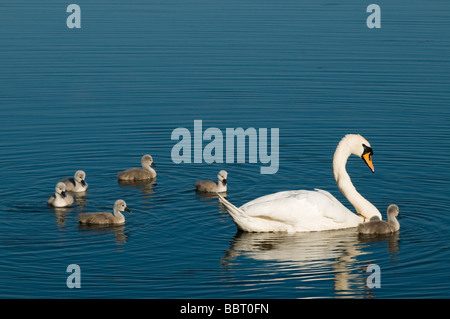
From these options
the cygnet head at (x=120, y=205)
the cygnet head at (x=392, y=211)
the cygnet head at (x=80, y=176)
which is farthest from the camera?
the cygnet head at (x=80, y=176)

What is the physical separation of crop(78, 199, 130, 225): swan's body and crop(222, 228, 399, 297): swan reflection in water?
79.0 inches

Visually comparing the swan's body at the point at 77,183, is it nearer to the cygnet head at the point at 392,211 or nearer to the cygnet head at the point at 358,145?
the cygnet head at the point at 358,145

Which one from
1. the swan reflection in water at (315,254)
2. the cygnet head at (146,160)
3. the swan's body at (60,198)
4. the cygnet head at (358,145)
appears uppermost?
the cygnet head at (358,145)

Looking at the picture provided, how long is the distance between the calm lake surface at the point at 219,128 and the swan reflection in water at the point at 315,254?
46mm

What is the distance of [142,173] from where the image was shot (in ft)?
62.1

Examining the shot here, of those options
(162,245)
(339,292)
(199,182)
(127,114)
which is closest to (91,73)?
(127,114)

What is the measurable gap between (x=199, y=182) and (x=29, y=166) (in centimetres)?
378

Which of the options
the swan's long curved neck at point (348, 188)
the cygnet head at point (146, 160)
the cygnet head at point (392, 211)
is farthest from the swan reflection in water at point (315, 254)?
the cygnet head at point (146, 160)

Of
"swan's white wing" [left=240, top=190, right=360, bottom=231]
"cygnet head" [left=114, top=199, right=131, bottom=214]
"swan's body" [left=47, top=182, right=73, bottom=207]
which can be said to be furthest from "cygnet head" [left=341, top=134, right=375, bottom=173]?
"swan's body" [left=47, top=182, right=73, bottom=207]

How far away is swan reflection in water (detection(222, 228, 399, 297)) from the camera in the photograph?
13.7 metres

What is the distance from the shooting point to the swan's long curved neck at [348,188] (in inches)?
666

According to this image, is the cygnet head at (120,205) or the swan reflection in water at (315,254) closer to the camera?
the swan reflection in water at (315,254)

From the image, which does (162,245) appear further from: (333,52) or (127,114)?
(333,52)
